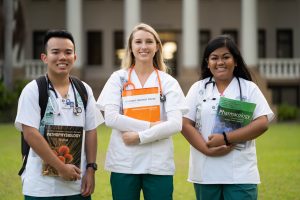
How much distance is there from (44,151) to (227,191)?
1478 millimetres

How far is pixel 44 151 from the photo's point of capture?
14.1 ft

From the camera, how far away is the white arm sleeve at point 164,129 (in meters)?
4.62

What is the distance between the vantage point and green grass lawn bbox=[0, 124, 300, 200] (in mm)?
8906

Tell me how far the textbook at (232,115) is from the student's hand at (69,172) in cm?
115

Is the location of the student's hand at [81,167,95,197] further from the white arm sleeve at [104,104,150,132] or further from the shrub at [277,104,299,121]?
the shrub at [277,104,299,121]

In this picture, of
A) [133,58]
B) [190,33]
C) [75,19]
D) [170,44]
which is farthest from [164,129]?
[170,44]

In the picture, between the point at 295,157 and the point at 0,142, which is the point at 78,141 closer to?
the point at 295,157

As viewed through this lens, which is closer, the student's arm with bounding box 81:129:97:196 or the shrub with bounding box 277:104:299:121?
the student's arm with bounding box 81:129:97:196

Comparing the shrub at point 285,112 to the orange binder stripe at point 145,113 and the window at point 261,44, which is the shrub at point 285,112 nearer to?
the window at point 261,44

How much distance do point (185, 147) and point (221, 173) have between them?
1031 centimetres

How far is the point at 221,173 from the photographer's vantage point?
15.8ft

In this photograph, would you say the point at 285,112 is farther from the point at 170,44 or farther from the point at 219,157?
the point at 219,157

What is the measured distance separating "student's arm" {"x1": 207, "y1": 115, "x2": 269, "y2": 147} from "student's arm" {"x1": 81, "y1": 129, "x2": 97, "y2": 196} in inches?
35.3

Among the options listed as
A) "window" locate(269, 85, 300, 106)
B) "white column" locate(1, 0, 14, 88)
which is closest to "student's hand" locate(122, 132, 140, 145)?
"white column" locate(1, 0, 14, 88)
